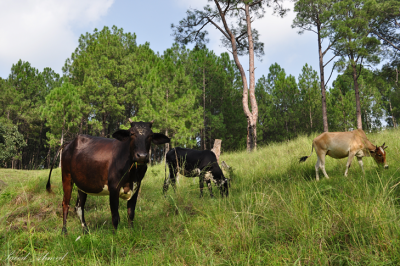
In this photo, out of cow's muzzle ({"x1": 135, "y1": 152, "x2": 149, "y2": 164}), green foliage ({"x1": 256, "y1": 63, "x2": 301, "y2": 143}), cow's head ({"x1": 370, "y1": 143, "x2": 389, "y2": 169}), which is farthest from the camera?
green foliage ({"x1": 256, "y1": 63, "x2": 301, "y2": 143})

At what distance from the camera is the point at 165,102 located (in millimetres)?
18000

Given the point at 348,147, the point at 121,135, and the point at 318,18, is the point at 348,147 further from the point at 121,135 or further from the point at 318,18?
the point at 318,18

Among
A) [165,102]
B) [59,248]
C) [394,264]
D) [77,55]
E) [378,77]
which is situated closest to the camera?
[394,264]

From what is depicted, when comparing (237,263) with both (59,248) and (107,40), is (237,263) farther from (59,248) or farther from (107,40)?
(107,40)

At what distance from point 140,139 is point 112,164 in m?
0.71

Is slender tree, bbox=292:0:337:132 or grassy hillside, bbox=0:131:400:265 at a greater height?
slender tree, bbox=292:0:337:132

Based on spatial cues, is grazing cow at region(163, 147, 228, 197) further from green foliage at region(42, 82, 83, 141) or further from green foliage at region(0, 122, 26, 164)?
green foliage at region(0, 122, 26, 164)

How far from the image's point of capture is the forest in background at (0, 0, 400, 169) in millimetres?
19453

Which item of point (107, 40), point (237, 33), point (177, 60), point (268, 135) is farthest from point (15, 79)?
point (268, 135)

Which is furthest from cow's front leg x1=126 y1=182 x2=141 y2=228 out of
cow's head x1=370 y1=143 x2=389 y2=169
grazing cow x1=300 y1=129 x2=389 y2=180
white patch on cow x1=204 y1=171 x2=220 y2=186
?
cow's head x1=370 y1=143 x2=389 y2=169

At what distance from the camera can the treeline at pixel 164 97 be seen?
2056 cm

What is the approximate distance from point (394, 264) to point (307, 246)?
2.01 ft

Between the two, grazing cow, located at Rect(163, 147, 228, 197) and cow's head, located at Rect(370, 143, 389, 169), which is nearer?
cow's head, located at Rect(370, 143, 389, 169)

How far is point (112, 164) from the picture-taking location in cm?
337
